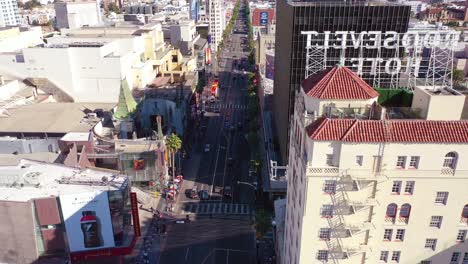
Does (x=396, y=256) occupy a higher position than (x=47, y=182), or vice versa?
(x=47, y=182)

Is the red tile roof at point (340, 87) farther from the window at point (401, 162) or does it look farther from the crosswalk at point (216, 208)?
the crosswalk at point (216, 208)

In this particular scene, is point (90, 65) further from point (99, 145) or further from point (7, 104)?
point (99, 145)

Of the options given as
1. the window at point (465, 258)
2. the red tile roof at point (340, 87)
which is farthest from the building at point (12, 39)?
the window at point (465, 258)

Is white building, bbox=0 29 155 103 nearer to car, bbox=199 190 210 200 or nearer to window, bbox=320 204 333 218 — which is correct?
car, bbox=199 190 210 200

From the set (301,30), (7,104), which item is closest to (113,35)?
(7,104)

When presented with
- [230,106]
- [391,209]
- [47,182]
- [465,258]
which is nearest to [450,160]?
[391,209]

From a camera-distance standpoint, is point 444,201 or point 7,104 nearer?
point 444,201

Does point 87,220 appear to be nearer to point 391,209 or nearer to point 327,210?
point 327,210
